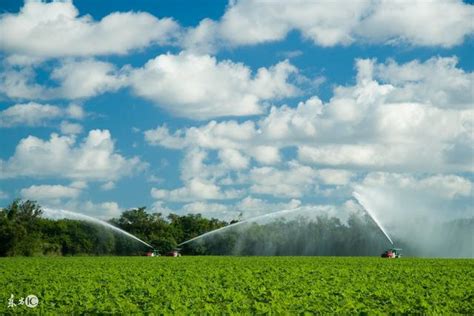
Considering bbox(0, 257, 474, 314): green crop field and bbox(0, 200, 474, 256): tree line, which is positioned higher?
bbox(0, 200, 474, 256): tree line

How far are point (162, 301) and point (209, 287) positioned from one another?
199 inches

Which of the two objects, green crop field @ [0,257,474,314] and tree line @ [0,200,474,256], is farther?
tree line @ [0,200,474,256]

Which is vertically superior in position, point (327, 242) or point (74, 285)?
point (327, 242)

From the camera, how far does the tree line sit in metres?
95.4

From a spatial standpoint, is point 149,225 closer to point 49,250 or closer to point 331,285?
point 49,250

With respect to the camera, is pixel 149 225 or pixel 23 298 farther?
pixel 149 225

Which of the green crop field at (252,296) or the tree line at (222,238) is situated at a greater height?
the tree line at (222,238)

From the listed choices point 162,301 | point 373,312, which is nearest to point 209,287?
point 162,301

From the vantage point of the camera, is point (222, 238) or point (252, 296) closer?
point (252, 296)

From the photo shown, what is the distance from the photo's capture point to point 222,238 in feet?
339

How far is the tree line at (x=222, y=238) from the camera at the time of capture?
313 ft

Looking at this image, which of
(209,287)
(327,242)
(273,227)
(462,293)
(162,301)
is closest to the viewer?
(162,301)

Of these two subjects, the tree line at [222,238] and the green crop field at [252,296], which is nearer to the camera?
the green crop field at [252,296]

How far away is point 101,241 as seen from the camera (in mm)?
100562
